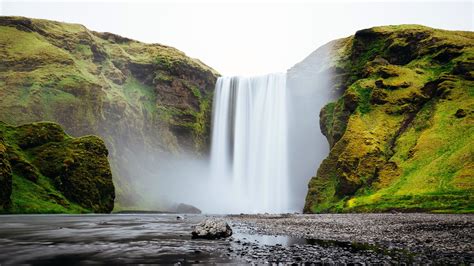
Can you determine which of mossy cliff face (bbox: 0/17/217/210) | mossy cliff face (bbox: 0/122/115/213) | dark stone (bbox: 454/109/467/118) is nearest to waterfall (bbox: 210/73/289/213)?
mossy cliff face (bbox: 0/17/217/210)

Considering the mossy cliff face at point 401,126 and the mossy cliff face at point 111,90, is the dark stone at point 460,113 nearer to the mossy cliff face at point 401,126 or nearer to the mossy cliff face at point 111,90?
the mossy cliff face at point 401,126

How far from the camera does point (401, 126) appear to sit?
3000 inches

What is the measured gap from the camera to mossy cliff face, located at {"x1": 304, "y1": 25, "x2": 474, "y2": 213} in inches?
2197

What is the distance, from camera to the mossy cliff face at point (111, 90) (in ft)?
380

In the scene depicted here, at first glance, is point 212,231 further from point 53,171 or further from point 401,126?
point 53,171

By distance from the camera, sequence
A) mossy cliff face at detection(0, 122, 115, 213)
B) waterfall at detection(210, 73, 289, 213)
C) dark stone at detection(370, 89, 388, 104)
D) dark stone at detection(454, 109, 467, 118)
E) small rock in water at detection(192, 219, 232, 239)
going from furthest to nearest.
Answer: waterfall at detection(210, 73, 289, 213)
dark stone at detection(370, 89, 388, 104)
mossy cliff face at detection(0, 122, 115, 213)
dark stone at detection(454, 109, 467, 118)
small rock in water at detection(192, 219, 232, 239)

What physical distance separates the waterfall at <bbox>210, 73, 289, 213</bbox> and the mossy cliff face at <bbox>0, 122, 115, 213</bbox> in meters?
42.2

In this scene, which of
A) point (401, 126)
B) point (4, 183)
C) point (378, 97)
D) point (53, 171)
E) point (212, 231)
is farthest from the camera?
point (53, 171)

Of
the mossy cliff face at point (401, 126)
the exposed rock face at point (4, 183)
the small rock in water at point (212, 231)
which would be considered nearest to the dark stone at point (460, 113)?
the mossy cliff face at point (401, 126)

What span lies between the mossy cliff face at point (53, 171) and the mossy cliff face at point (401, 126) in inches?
2045

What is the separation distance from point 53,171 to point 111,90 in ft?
199

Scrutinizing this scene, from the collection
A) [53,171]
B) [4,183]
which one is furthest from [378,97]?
[4,183]

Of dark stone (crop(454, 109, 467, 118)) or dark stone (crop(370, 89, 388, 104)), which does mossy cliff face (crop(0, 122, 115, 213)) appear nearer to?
dark stone (crop(370, 89, 388, 104))

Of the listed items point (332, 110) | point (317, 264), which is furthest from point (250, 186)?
point (317, 264)
